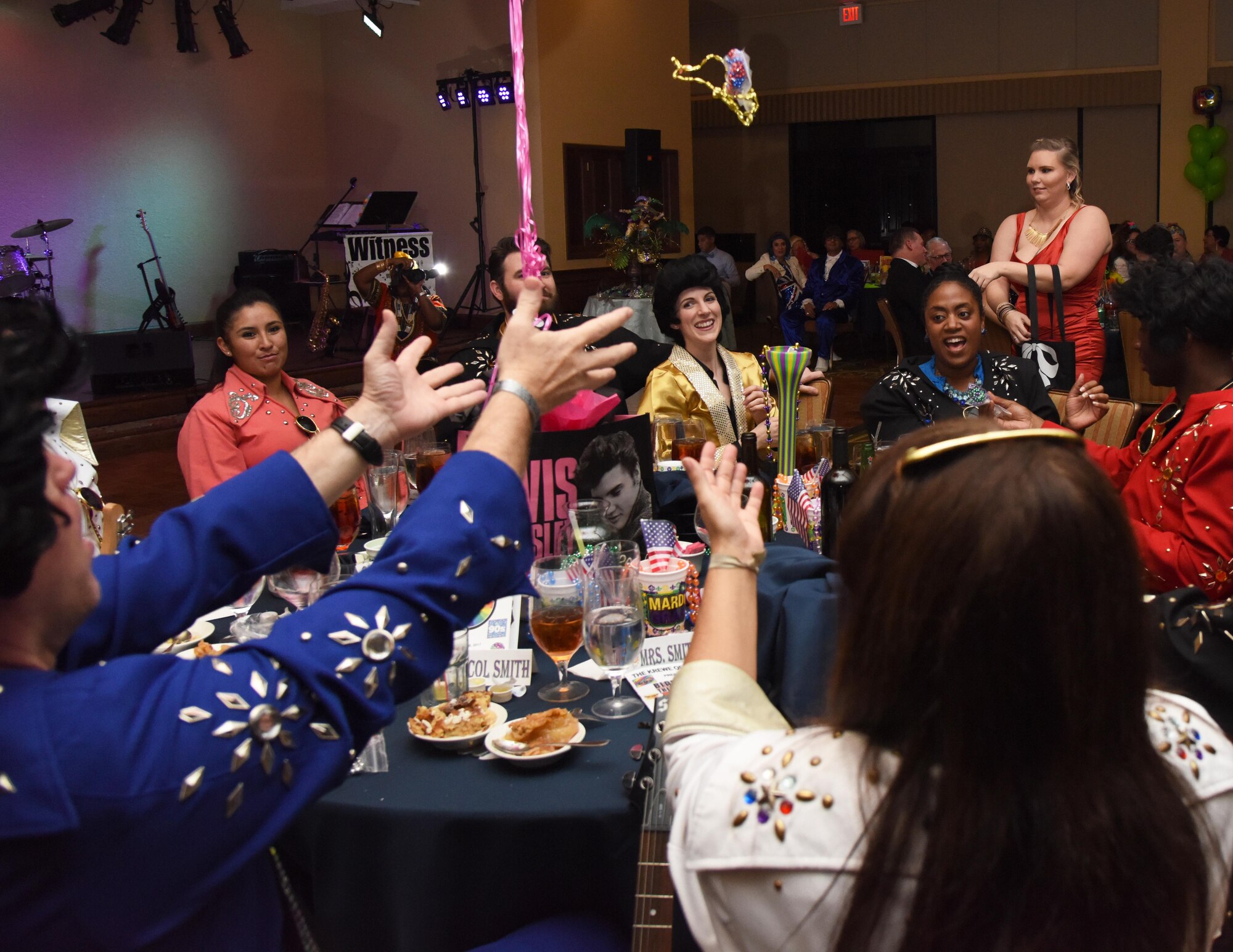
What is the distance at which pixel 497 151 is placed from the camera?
10.6m

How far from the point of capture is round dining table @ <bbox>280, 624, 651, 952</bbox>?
137cm

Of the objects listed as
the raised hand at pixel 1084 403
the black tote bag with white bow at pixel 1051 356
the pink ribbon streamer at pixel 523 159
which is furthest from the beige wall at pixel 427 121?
the pink ribbon streamer at pixel 523 159

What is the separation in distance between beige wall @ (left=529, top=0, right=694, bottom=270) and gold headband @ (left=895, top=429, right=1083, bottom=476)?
31.5ft

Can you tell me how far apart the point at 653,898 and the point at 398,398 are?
0.63 metres

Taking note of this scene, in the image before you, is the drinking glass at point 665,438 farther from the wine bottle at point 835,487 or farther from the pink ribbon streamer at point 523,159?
the pink ribbon streamer at point 523,159

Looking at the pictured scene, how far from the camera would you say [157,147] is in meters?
10.2

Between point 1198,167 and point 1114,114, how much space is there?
1197mm

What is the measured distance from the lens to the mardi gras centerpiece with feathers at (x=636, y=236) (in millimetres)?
8438

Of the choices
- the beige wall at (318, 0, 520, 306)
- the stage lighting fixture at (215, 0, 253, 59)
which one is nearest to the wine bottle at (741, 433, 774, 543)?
the beige wall at (318, 0, 520, 306)

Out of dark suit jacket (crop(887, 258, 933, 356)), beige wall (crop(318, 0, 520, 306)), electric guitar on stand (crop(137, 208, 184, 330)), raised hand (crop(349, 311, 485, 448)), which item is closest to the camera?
raised hand (crop(349, 311, 485, 448))

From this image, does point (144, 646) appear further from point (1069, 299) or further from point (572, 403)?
point (1069, 299)

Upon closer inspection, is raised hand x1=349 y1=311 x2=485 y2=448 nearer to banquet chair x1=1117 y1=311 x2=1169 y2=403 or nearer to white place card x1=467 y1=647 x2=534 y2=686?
white place card x1=467 y1=647 x2=534 y2=686

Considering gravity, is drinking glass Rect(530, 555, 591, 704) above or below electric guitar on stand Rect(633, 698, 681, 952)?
above

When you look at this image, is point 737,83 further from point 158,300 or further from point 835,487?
point 158,300
